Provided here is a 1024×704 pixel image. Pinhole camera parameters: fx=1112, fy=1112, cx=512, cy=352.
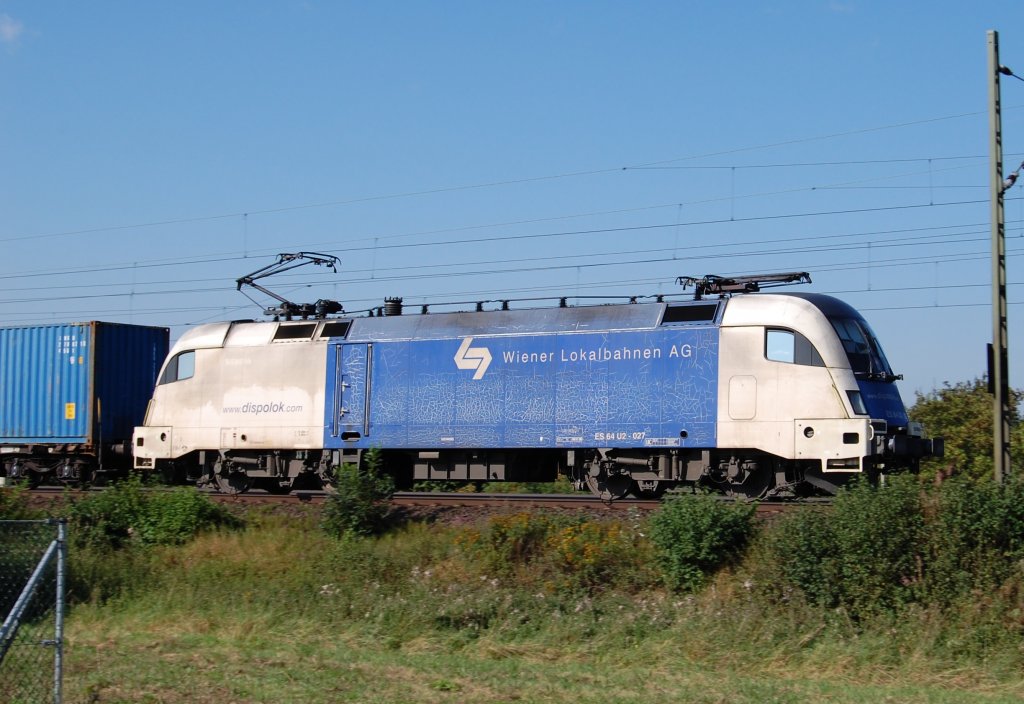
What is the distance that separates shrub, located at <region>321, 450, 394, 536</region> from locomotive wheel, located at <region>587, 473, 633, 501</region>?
3997 millimetres

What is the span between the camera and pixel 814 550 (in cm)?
1371

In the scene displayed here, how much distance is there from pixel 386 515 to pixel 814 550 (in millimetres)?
7120

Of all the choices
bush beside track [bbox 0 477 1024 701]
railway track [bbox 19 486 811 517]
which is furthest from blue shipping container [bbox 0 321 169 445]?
bush beside track [bbox 0 477 1024 701]

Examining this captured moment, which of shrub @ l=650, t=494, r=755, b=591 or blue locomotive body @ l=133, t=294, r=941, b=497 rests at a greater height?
blue locomotive body @ l=133, t=294, r=941, b=497

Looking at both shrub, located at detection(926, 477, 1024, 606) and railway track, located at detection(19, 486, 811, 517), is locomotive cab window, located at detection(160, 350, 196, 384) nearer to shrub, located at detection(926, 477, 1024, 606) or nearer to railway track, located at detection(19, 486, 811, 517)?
railway track, located at detection(19, 486, 811, 517)

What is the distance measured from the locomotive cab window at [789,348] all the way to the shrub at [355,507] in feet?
22.1

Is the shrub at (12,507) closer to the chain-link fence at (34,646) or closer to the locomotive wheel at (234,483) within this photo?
the locomotive wheel at (234,483)

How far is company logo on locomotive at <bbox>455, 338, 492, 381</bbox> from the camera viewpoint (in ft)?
67.2

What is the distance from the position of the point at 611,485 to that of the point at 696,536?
5.12 m

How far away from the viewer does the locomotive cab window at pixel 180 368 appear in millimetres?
23239

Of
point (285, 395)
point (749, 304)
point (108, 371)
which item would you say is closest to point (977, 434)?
point (749, 304)

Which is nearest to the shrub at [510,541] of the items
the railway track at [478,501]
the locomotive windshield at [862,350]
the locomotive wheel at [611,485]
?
the railway track at [478,501]

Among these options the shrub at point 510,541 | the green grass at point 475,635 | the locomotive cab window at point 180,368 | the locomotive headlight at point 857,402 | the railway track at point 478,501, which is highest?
the locomotive cab window at point 180,368

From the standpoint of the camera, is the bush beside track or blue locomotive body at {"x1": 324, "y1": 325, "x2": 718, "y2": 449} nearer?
the bush beside track
